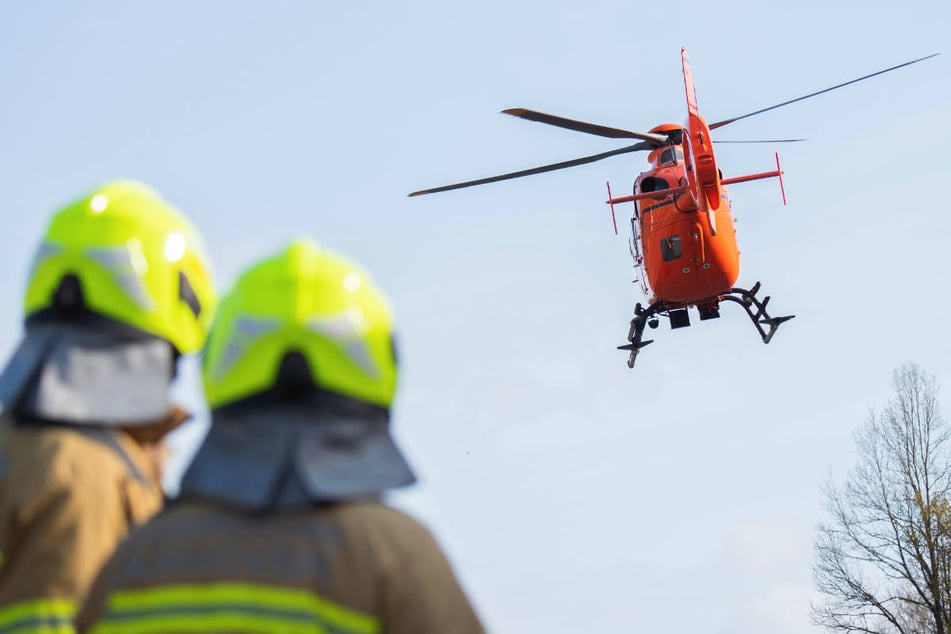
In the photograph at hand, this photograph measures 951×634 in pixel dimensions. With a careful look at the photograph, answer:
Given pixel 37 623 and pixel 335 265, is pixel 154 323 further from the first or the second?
pixel 335 265

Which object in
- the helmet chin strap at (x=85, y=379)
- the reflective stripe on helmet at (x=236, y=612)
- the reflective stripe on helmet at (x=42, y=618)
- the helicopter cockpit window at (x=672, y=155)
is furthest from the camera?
the helicopter cockpit window at (x=672, y=155)

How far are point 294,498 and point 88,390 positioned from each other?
1.21 meters

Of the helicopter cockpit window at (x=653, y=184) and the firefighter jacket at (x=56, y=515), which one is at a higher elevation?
the helicopter cockpit window at (x=653, y=184)

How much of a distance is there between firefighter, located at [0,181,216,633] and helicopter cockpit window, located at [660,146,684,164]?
2292cm

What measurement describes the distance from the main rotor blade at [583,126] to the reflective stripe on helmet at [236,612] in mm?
21753

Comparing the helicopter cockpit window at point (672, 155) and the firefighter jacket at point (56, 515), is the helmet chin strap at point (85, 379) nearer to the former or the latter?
the firefighter jacket at point (56, 515)

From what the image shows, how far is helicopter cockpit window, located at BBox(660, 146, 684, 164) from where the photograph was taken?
26.7m

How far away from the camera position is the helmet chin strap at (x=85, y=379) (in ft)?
13.0

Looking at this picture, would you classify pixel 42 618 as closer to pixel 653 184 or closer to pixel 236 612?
pixel 236 612

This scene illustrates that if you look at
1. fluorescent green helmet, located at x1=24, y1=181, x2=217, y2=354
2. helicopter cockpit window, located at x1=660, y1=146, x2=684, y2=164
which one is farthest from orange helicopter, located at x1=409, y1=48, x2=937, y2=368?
fluorescent green helmet, located at x1=24, y1=181, x2=217, y2=354

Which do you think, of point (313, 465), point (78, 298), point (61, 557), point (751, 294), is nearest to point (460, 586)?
point (313, 465)

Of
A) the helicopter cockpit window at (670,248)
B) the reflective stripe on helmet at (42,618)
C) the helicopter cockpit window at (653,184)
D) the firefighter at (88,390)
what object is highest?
the helicopter cockpit window at (653,184)

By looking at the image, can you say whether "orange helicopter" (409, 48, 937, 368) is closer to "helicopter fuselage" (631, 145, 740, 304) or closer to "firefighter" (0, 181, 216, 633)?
"helicopter fuselage" (631, 145, 740, 304)

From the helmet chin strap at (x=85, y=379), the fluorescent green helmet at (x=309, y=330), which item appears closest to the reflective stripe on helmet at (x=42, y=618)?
the helmet chin strap at (x=85, y=379)
